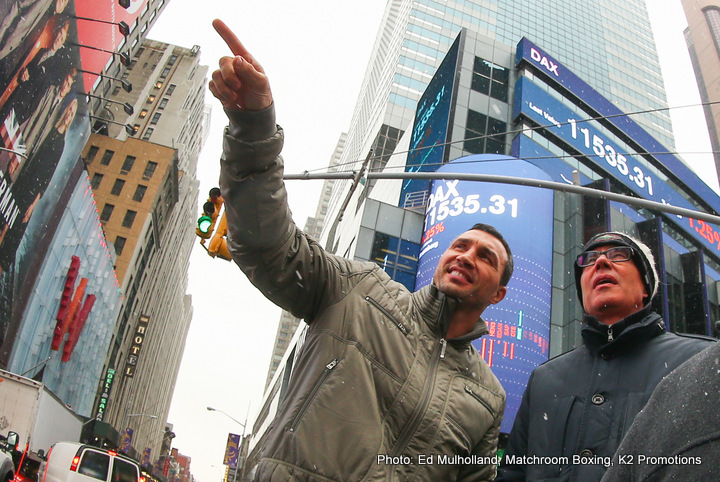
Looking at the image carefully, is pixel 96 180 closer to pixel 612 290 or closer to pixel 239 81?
pixel 239 81

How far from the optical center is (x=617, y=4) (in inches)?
3844

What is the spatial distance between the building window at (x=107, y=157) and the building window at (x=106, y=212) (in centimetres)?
590

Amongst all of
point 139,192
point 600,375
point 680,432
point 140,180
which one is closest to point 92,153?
point 140,180

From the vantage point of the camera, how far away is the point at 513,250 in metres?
20.3

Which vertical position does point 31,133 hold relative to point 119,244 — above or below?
below

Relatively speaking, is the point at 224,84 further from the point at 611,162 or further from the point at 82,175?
the point at 611,162

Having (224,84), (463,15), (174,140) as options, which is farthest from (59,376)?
(463,15)

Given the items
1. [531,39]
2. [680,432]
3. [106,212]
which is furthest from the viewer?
[531,39]

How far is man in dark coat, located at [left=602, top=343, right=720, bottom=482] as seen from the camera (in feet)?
2.95

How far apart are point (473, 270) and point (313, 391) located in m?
1.31

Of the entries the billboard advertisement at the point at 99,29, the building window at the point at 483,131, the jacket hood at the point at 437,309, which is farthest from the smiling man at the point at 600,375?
the billboard advertisement at the point at 99,29

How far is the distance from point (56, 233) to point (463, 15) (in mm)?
59327

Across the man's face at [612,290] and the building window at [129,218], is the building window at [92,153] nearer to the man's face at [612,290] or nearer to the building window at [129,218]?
the building window at [129,218]

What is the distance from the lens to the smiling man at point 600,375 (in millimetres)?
2541
